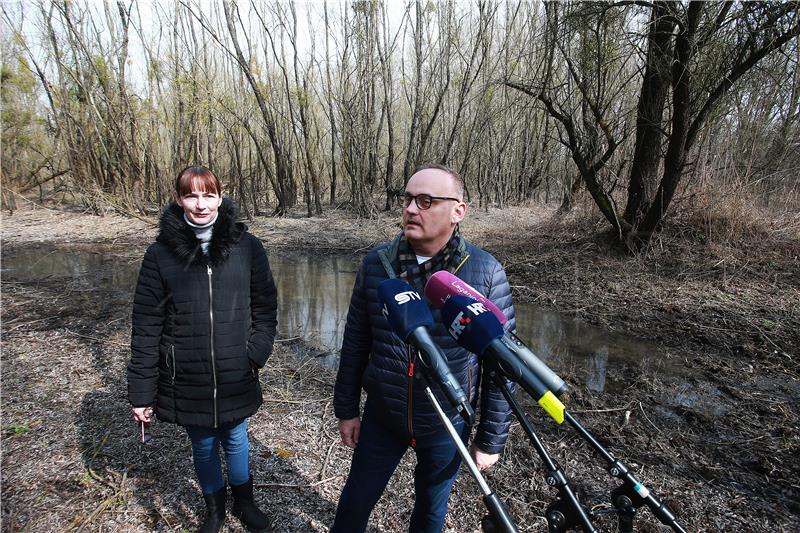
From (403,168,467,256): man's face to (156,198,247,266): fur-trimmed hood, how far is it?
104 cm

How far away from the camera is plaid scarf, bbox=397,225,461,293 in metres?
1.80

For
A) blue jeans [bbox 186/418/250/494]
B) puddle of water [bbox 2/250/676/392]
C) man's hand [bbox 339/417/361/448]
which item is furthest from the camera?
puddle of water [bbox 2/250/676/392]

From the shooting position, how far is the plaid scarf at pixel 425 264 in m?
1.80

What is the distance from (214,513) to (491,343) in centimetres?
221

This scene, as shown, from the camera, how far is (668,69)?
7.12 metres

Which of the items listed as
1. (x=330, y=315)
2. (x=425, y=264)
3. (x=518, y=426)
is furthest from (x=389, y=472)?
(x=330, y=315)

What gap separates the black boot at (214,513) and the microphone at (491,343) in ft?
6.70

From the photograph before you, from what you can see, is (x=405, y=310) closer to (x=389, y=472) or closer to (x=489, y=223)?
(x=389, y=472)

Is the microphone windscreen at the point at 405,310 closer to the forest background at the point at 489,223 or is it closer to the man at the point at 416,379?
the man at the point at 416,379

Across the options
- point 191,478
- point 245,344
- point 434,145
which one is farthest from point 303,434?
point 434,145

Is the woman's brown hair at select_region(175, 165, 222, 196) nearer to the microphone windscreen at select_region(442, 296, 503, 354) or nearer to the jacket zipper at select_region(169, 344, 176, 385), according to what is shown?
the jacket zipper at select_region(169, 344, 176, 385)

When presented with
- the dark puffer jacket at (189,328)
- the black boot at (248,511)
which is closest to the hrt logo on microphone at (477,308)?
the dark puffer jacket at (189,328)

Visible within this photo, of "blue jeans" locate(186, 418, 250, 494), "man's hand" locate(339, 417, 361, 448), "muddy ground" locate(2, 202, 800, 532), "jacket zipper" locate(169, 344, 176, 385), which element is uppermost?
"jacket zipper" locate(169, 344, 176, 385)

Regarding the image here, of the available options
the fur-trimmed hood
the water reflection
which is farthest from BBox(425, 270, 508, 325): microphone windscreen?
the water reflection
